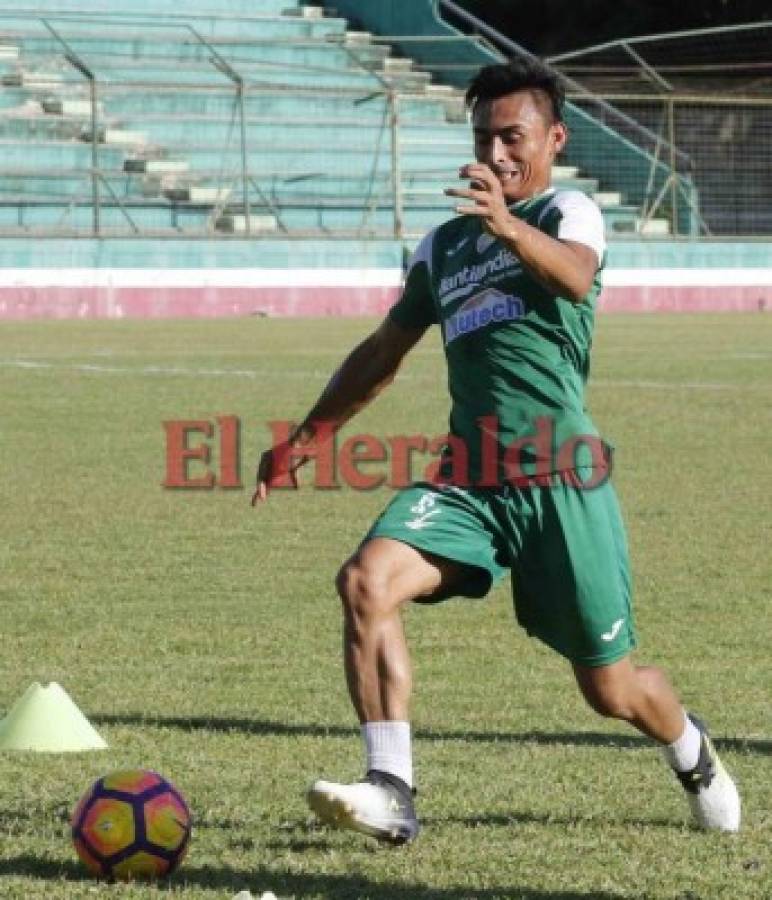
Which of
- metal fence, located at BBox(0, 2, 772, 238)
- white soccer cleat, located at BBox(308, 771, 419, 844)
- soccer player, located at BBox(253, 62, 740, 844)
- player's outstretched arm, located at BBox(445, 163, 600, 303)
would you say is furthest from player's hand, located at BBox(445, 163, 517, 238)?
metal fence, located at BBox(0, 2, 772, 238)


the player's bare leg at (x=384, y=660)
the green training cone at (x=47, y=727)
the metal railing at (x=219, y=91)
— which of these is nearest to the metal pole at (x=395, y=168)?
the metal railing at (x=219, y=91)

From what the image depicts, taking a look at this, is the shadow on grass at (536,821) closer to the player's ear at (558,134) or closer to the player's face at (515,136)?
the player's face at (515,136)

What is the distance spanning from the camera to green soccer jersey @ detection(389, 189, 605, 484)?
217 inches

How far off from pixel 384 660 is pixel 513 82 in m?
1.39

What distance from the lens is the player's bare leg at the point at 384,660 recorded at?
5367mm

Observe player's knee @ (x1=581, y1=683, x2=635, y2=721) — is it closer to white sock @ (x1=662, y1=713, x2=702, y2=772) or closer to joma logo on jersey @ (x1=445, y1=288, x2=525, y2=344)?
white sock @ (x1=662, y1=713, x2=702, y2=772)

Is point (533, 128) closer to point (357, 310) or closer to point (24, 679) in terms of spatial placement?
point (24, 679)

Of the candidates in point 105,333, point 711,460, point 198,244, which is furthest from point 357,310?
point 711,460

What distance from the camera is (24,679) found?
7.73 metres

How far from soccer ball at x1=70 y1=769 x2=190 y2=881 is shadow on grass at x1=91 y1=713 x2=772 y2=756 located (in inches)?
63.7

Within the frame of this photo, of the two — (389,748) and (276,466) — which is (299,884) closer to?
(389,748)

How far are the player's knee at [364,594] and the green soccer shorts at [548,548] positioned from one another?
145mm

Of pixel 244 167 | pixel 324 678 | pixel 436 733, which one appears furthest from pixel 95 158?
pixel 436 733

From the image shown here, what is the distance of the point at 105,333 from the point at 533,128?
22327mm
